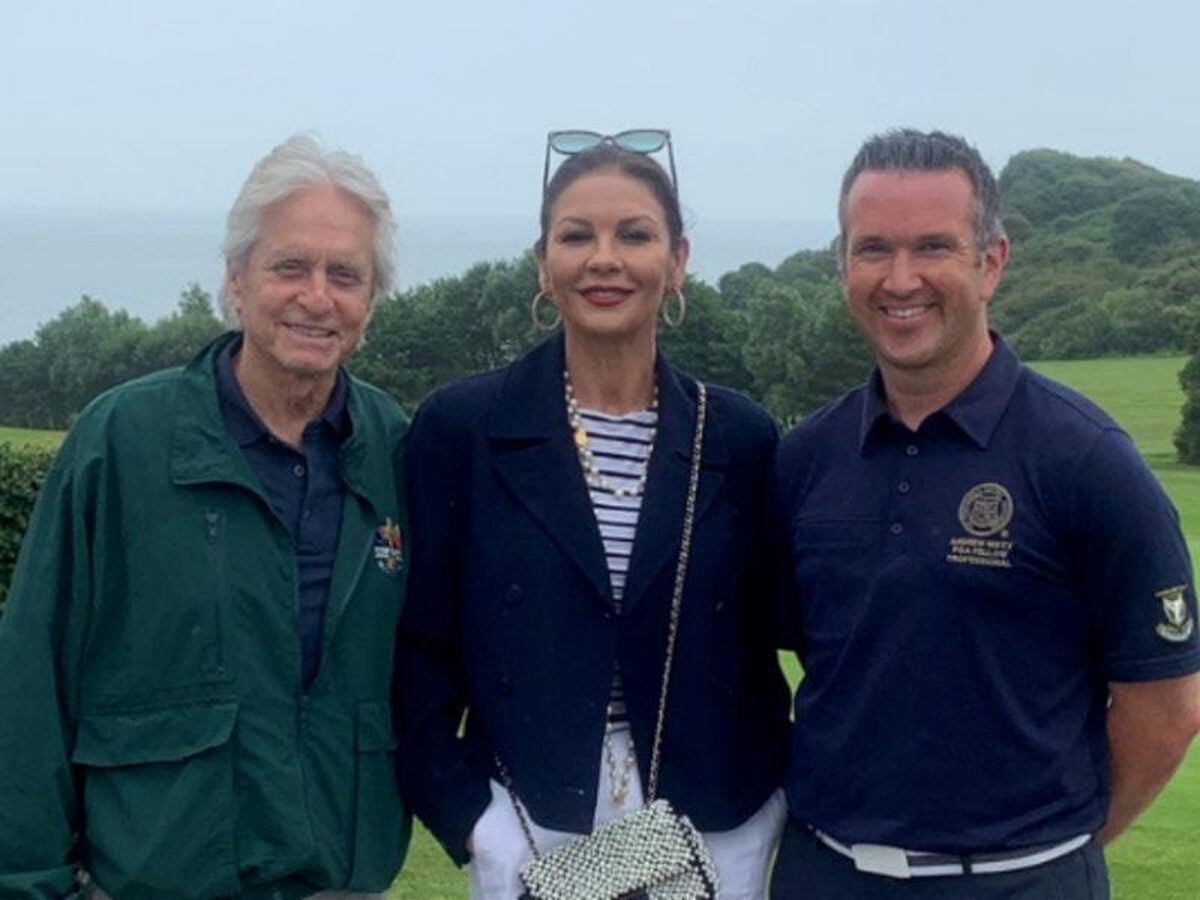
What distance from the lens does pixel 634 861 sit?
11.6ft

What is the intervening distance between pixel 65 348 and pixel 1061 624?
43.4 meters

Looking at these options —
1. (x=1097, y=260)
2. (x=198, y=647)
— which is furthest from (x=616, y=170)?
(x=1097, y=260)

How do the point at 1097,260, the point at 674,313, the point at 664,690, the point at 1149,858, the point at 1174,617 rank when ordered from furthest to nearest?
the point at 1097,260 < the point at 1149,858 < the point at 674,313 < the point at 664,690 < the point at 1174,617

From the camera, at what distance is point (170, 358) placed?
4234 cm

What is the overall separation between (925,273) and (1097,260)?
65974 millimetres

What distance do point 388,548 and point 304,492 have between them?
0.23 meters

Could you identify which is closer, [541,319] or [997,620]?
[997,620]

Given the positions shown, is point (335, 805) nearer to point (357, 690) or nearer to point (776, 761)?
point (357, 690)

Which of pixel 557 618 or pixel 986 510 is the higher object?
pixel 986 510

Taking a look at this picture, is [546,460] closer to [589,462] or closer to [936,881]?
[589,462]

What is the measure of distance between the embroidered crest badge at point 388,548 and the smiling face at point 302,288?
0.35 m

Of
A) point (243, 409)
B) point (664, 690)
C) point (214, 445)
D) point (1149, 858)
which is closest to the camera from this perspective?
point (214, 445)

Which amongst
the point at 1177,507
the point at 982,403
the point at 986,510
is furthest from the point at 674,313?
the point at 1177,507

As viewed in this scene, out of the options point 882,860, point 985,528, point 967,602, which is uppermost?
point 985,528
